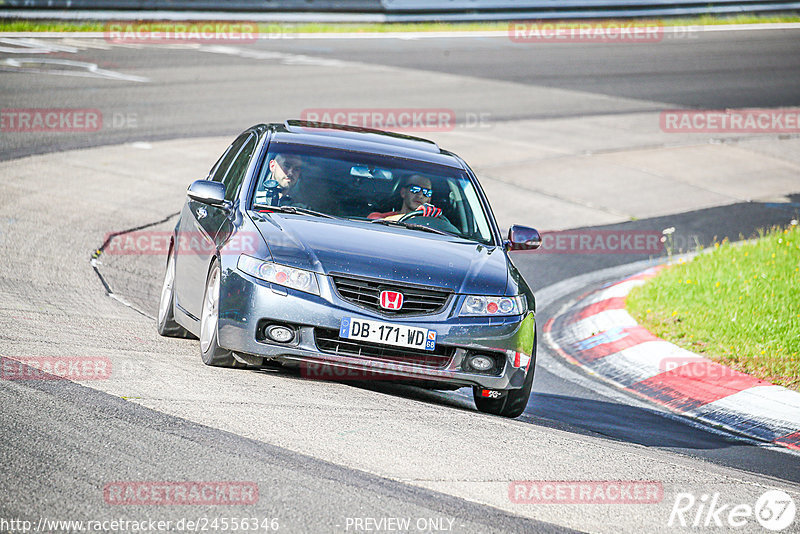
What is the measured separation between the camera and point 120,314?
323 inches

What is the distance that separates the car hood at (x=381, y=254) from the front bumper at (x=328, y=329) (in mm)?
156

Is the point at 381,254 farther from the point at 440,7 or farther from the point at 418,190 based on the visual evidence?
the point at 440,7

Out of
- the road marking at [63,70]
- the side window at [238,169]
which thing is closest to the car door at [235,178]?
the side window at [238,169]

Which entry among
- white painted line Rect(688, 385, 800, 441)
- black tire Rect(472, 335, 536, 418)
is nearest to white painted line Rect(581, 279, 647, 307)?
white painted line Rect(688, 385, 800, 441)

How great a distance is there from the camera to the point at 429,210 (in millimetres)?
7539

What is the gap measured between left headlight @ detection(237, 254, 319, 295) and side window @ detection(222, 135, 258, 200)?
3.77ft

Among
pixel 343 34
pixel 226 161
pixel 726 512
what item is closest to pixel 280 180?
pixel 226 161

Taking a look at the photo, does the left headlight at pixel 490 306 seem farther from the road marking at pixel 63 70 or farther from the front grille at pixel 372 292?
the road marking at pixel 63 70

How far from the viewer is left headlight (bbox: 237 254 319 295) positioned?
20.6 ft

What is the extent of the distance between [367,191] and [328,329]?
1.51 metres

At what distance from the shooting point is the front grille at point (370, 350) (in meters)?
6.25

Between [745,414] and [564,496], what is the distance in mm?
3242

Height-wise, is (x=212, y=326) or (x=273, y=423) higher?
(x=212, y=326)

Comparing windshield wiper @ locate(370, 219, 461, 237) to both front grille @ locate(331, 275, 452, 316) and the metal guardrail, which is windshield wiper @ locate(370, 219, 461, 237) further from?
the metal guardrail
